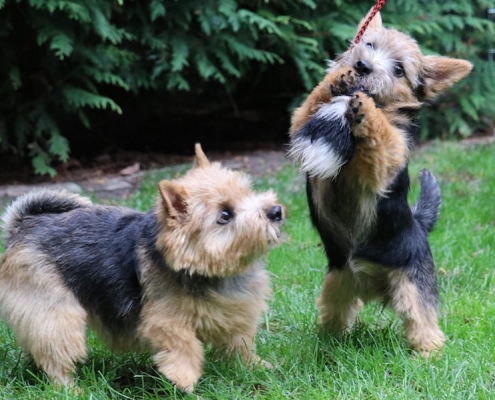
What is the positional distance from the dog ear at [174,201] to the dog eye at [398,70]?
1.48m

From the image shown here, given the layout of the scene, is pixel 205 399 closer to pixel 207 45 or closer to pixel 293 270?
pixel 293 270

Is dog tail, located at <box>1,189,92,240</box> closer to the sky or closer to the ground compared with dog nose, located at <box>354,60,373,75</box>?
closer to the ground

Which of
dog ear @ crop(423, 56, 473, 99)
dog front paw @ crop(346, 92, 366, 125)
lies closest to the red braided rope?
dog ear @ crop(423, 56, 473, 99)

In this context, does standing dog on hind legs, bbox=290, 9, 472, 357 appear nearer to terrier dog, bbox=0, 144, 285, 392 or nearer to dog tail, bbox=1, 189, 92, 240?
terrier dog, bbox=0, 144, 285, 392

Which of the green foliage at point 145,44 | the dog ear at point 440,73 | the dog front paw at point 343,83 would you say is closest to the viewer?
the dog front paw at point 343,83

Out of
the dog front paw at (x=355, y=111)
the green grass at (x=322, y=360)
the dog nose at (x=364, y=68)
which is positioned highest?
the dog nose at (x=364, y=68)

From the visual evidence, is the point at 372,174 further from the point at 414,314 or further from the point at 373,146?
the point at 414,314

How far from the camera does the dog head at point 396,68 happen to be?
4.11m

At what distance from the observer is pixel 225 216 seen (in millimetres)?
3648

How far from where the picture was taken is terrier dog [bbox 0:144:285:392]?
362 centimetres

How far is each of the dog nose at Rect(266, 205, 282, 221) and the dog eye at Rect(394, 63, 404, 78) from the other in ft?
3.90

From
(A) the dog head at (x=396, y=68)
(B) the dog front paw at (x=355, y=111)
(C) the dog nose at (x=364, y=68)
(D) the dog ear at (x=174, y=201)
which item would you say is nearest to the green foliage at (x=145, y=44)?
(A) the dog head at (x=396, y=68)

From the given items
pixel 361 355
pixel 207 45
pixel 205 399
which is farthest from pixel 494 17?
pixel 205 399

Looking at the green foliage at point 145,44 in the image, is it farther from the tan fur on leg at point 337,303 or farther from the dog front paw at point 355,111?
the dog front paw at point 355,111
